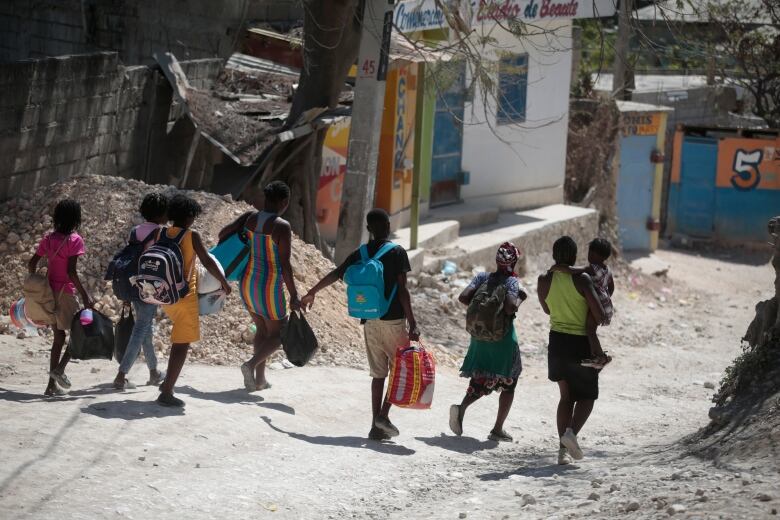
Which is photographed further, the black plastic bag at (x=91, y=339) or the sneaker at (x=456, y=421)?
the sneaker at (x=456, y=421)

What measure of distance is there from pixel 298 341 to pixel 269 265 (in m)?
0.55

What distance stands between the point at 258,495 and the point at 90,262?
3903 millimetres

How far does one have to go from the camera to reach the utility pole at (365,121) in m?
10.3

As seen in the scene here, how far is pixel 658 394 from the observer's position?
10430mm

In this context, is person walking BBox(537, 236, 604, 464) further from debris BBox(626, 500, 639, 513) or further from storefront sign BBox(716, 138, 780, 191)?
storefront sign BBox(716, 138, 780, 191)

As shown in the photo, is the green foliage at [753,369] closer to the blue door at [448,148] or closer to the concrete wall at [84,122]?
the concrete wall at [84,122]

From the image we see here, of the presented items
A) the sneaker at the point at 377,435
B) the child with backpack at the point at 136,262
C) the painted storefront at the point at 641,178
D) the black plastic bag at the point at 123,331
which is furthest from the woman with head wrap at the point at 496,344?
the painted storefront at the point at 641,178

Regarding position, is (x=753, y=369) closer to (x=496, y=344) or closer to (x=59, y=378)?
(x=496, y=344)

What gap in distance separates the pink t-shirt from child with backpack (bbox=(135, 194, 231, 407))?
491 mm

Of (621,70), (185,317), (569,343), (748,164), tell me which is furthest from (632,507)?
(621,70)

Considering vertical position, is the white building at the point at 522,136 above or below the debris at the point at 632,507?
above

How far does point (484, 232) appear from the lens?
15.7 m

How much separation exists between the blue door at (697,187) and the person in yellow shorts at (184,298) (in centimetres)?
1492

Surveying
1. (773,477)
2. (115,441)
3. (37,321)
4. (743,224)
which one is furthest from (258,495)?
(743,224)
